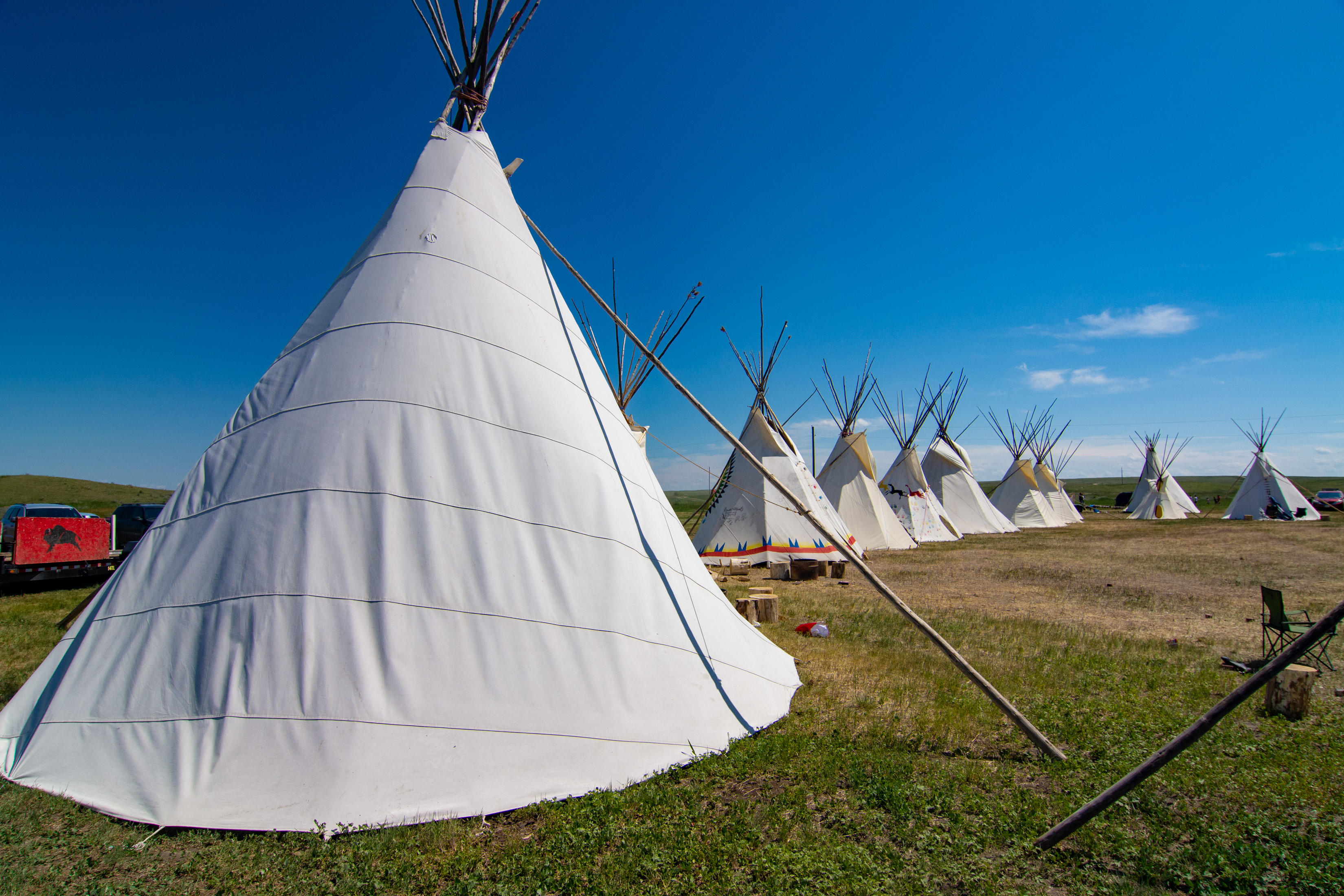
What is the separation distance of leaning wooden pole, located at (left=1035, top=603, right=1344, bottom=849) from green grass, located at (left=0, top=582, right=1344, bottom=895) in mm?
188

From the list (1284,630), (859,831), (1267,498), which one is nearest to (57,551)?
(859,831)

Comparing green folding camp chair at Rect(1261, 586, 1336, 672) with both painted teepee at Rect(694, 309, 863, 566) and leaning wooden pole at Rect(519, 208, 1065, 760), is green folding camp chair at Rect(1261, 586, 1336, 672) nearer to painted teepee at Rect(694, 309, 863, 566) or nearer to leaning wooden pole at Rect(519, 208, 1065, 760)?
leaning wooden pole at Rect(519, 208, 1065, 760)

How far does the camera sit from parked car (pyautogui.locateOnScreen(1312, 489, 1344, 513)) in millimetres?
32406

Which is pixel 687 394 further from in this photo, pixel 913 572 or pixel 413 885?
pixel 913 572

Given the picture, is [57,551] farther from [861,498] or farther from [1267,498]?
[1267,498]

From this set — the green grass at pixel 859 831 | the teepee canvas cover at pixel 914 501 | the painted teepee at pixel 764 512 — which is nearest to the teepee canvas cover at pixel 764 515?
the painted teepee at pixel 764 512

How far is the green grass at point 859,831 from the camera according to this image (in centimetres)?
243

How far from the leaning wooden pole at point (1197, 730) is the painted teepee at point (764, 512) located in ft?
31.2

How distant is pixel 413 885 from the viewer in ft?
7.84

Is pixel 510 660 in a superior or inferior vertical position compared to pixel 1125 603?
superior

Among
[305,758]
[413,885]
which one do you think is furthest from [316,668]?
[413,885]

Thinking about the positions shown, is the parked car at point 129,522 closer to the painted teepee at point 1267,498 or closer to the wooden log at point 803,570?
the wooden log at point 803,570

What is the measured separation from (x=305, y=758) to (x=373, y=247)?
3.43 m

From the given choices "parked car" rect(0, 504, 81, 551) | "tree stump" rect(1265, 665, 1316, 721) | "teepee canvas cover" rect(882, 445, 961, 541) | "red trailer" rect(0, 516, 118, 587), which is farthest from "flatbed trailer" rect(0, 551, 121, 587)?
"teepee canvas cover" rect(882, 445, 961, 541)
